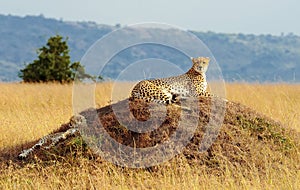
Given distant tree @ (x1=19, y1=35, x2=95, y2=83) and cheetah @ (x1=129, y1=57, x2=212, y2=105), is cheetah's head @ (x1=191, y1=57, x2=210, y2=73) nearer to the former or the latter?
cheetah @ (x1=129, y1=57, x2=212, y2=105)

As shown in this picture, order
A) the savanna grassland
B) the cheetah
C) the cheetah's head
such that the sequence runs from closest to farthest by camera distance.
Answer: the savanna grassland < the cheetah < the cheetah's head

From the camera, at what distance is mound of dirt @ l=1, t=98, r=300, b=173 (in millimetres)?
7570

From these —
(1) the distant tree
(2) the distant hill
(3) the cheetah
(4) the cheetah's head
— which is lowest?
(2) the distant hill

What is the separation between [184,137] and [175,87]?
89 centimetres

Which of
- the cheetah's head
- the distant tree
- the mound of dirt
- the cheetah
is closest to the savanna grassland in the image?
the mound of dirt

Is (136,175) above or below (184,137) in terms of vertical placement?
below

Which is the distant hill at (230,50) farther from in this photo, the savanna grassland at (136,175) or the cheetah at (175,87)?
the savanna grassland at (136,175)

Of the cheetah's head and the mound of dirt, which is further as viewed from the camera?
the cheetah's head

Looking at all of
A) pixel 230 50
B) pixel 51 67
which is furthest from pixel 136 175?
pixel 230 50

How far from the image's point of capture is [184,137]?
7.77 metres

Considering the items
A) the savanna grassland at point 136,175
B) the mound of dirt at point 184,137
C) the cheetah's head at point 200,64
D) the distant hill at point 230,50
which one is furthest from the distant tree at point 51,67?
the distant hill at point 230,50

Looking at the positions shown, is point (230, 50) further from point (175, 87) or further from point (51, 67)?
point (175, 87)

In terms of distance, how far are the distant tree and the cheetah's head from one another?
12613 millimetres

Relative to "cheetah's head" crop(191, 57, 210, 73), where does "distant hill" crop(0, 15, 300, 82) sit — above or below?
below
